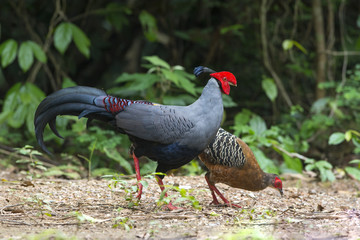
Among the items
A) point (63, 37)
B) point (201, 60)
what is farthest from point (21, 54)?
point (201, 60)

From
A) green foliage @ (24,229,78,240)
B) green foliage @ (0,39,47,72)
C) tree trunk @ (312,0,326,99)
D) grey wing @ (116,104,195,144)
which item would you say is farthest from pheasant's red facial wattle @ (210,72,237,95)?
tree trunk @ (312,0,326,99)

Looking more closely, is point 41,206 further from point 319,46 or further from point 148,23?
point 319,46

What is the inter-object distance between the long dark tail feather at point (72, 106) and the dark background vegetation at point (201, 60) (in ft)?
8.59

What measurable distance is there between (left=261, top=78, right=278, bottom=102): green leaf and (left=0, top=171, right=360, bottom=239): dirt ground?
2405 millimetres

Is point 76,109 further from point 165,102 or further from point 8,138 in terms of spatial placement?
point 8,138

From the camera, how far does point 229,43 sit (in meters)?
8.55

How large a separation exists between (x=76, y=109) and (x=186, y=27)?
577 centimetres

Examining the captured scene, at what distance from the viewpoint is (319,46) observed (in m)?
7.98

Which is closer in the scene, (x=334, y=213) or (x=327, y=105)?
(x=334, y=213)

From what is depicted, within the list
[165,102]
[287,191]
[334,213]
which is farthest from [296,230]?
[165,102]

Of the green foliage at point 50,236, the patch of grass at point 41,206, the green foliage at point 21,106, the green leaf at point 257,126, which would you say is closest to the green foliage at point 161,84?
the green leaf at point 257,126

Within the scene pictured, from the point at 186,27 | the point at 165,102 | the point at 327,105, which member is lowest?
the point at 327,105

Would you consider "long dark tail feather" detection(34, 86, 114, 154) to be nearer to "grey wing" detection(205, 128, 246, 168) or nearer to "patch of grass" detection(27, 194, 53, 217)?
"patch of grass" detection(27, 194, 53, 217)

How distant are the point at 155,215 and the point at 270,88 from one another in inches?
167
